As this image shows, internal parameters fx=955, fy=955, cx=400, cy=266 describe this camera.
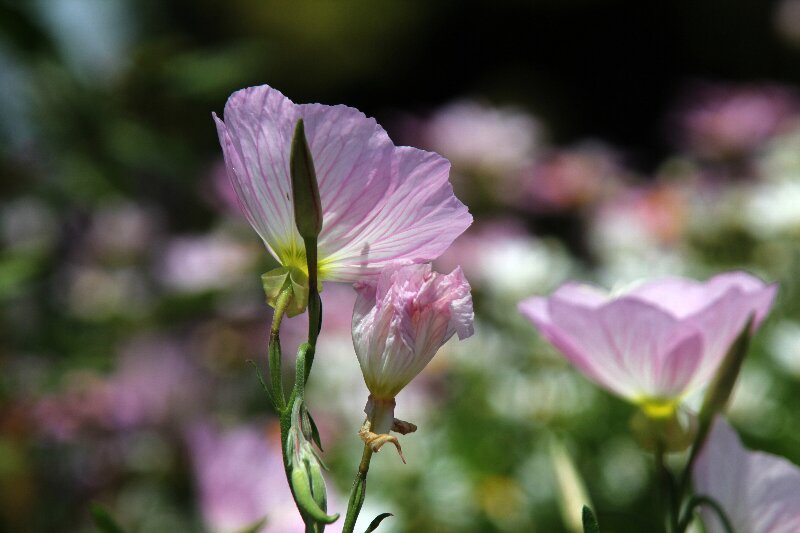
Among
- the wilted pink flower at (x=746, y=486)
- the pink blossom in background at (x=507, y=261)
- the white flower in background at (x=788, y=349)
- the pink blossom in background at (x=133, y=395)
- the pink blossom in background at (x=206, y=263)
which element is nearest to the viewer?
the wilted pink flower at (x=746, y=486)

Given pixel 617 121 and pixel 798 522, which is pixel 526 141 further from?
pixel 617 121

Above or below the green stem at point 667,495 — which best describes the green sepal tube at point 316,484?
above

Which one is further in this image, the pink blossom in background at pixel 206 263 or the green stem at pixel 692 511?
the pink blossom in background at pixel 206 263

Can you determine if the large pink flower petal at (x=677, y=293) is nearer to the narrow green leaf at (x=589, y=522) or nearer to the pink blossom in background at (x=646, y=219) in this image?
the narrow green leaf at (x=589, y=522)

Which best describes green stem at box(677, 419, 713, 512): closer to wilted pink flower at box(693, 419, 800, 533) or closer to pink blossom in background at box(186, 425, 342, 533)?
wilted pink flower at box(693, 419, 800, 533)

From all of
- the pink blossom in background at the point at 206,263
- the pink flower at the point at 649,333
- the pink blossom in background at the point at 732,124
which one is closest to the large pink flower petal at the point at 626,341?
the pink flower at the point at 649,333

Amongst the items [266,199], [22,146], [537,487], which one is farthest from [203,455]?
[22,146]
